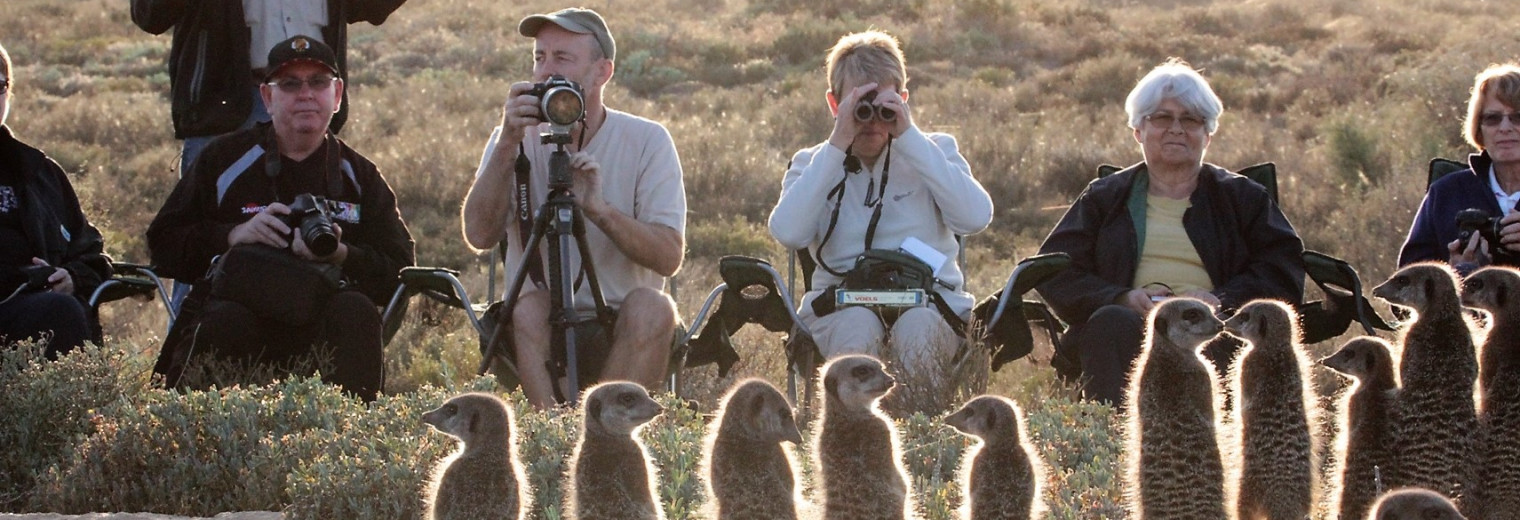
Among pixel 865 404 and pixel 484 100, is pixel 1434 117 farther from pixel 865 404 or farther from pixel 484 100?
pixel 865 404

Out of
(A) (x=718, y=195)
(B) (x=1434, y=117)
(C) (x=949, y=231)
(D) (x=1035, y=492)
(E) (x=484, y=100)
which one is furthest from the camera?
(E) (x=484, y=100)

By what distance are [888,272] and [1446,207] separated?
230 centimetres

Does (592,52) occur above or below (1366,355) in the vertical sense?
above

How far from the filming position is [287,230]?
7008mm

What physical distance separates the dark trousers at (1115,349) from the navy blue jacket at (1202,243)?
0.74 ft

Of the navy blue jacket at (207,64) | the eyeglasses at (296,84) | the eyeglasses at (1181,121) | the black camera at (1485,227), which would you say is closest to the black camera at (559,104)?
the eyeglasses at (296,84)

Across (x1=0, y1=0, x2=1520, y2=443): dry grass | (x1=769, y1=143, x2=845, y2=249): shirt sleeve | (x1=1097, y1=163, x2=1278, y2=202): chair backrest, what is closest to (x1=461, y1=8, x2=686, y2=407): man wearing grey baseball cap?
(x1=769, y1=143, x2=845, y2=249): shirt sleeve

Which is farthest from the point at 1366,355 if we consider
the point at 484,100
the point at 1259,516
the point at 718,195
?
the point at 484,100

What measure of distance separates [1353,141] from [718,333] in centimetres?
1041

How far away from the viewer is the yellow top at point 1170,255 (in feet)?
23.7

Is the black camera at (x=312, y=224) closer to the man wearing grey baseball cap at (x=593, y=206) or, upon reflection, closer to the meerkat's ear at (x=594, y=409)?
the man wearing grey baseball cap at (x=593, y=206)

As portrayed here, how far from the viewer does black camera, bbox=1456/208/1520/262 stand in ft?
22.2

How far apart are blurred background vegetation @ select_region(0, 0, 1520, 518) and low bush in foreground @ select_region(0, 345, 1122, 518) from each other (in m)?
0.02

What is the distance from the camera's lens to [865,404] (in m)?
4.07
